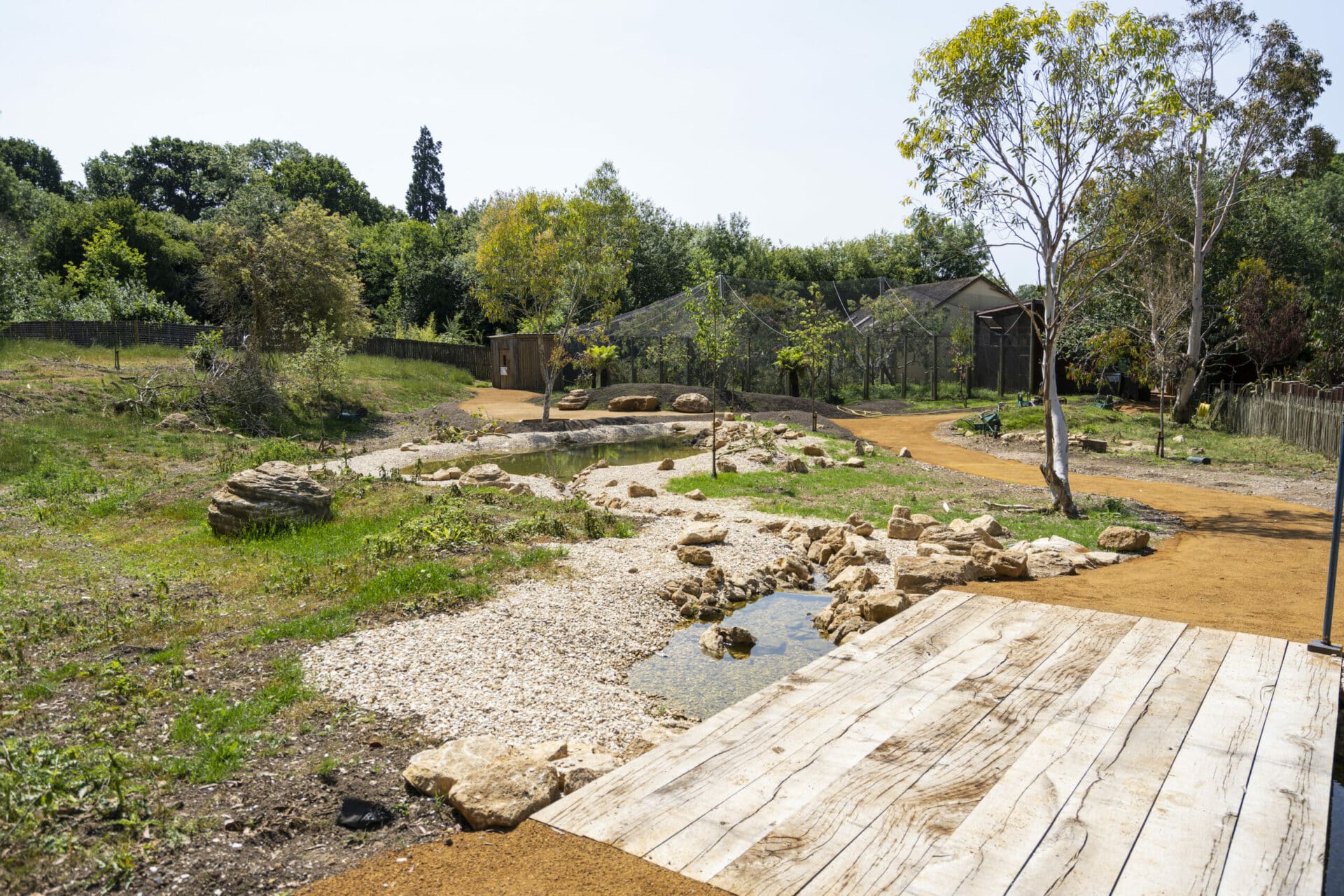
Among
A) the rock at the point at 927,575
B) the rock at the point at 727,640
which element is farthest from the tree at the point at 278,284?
the rock at the point at 927,575

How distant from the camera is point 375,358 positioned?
33375mm

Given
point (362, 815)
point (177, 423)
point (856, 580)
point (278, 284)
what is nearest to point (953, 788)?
point (362, 815)

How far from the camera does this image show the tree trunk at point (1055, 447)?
40.2 feet

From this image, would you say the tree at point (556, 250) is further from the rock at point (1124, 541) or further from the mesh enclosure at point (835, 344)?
the rock at point (1124, 541)

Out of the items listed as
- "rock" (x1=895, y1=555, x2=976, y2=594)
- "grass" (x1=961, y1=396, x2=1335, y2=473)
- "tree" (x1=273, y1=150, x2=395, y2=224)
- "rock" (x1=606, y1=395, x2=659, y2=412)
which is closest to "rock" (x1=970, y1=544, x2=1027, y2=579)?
"rock" (x1=895, y1=555, x2=976, y2=594)

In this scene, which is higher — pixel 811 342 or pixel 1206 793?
pixel 811 342

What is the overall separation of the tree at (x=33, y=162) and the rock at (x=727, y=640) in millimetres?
76869

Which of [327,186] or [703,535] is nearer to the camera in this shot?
[703,535]

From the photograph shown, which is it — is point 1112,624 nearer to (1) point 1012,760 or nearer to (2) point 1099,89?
(1) point 1012,760

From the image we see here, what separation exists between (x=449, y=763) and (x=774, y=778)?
160 centimetres

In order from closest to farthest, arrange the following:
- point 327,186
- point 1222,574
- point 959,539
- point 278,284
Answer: point 1222,574, point 959,539, point 278,284, point 327,186

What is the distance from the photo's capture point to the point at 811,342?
75.9 ft

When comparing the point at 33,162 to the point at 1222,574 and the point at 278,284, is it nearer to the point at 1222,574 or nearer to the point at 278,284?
the point at 278,284

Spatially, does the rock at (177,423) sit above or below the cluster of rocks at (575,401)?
below
